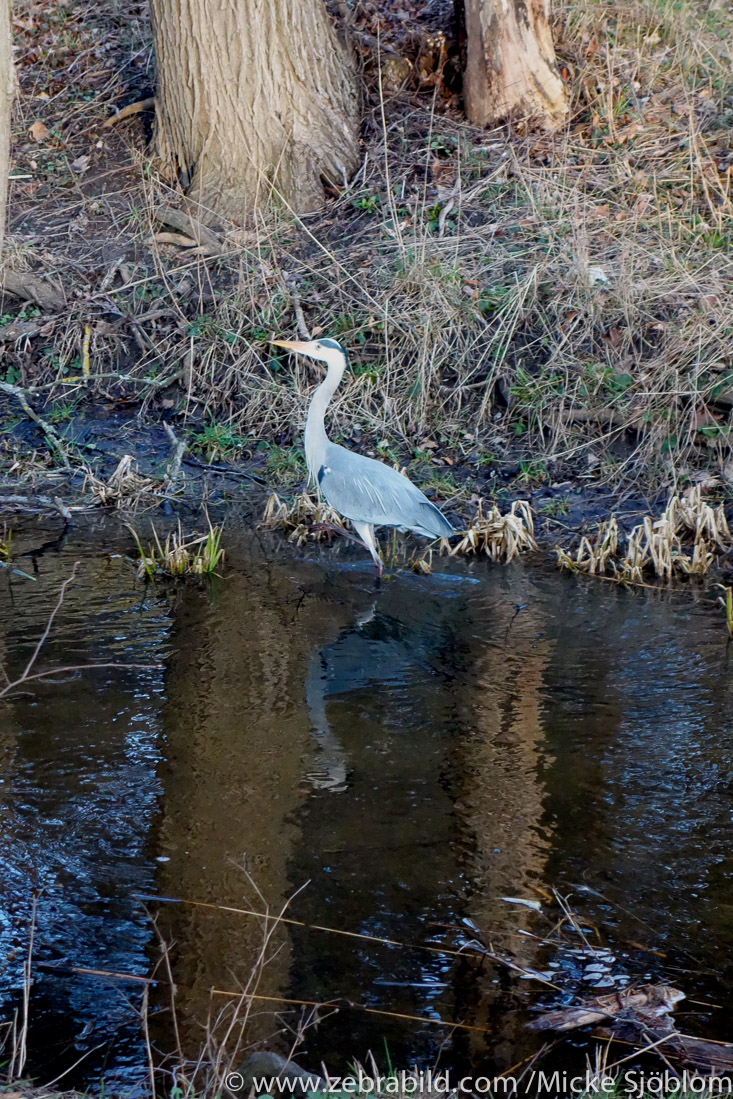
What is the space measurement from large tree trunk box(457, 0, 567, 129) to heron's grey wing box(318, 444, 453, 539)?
4829 mm

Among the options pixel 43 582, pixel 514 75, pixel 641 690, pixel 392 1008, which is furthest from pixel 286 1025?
pixel 514 75

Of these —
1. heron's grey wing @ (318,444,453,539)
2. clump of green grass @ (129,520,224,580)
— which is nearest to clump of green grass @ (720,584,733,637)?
heron's grey wing @ (318,444,453,539)

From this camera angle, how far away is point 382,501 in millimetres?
6266

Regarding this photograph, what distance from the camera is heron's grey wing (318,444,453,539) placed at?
627 centimetres

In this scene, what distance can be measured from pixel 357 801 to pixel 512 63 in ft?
25.7

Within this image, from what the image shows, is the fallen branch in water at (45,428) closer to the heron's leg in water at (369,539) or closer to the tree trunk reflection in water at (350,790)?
the tree trunk reflection in water at (350,790)

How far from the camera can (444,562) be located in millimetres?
6594

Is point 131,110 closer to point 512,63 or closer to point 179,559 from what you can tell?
point 512,63

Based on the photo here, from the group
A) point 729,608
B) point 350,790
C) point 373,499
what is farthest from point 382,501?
point 350,790

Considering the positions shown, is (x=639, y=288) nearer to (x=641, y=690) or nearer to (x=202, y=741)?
(x=641, y=690)

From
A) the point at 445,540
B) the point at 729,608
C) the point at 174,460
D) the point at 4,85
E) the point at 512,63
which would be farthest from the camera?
the point at 512,63

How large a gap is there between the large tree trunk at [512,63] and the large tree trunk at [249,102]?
1281 mm

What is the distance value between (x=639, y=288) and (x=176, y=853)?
229 inches

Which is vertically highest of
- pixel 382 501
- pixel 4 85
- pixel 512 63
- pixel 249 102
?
pixel 512 63
